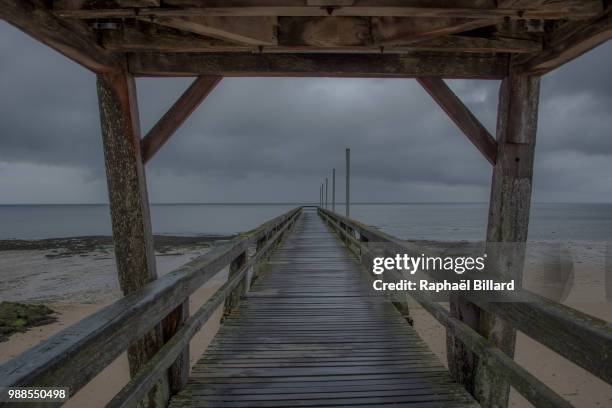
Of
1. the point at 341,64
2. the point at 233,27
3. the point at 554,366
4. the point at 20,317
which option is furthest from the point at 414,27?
the point at 20,317

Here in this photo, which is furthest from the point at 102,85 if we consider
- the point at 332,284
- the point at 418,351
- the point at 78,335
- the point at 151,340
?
the point at 332,284

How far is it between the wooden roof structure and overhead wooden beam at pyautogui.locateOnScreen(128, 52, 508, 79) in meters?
0.01

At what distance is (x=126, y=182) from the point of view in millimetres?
3576

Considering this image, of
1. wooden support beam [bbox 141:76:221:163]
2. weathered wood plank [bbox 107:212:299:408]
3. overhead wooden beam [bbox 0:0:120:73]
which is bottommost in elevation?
weathered wood plank [bbox 107:212:299:408]

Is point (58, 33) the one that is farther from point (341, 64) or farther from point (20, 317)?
point (20, 317)

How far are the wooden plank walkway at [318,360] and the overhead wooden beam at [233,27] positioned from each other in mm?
2770

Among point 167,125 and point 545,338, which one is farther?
point 167,125

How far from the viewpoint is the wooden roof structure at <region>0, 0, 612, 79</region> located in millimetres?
2646

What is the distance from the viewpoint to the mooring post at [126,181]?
3.52 metres

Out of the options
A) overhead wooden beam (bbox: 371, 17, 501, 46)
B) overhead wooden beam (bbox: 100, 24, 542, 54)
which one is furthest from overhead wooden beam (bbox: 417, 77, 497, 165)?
overhead wooden beam (bbox: 371, 17, 501, 46)

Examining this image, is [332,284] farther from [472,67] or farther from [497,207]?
[472,67]

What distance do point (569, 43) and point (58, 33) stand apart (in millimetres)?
3982

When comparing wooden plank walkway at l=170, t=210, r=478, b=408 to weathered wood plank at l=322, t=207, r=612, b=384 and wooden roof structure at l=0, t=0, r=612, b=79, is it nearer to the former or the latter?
weathered wood plank at l=322, t=207, r=612, b=384

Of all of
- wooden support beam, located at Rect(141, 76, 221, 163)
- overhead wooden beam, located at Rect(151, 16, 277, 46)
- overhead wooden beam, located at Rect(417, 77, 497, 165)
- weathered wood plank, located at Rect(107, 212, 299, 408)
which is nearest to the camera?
weathered wood plank, located at Rect(107, 212, 299, 408)
